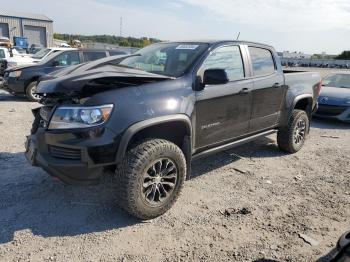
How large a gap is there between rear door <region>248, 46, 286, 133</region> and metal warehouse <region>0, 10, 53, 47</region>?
51033 mm

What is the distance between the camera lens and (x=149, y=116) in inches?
134

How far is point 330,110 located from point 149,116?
703 cm

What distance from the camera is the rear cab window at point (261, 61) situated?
4.93 metres

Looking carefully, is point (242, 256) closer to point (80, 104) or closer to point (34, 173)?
point (80, 104)

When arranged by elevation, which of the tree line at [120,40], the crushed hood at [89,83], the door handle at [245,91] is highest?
the crushed hood at [89,83]

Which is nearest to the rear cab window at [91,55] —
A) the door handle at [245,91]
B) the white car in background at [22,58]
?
the white car in background at [22,58]

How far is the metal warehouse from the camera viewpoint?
1937 inches

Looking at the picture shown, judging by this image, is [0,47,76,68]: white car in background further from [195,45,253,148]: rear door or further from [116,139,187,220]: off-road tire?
[116,139,187,220]: off-road tire

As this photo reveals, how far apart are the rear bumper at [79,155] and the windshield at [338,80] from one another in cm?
895

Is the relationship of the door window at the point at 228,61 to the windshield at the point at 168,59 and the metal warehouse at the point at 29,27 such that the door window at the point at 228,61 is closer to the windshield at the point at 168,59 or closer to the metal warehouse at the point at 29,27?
the windshield at the point at 168,59

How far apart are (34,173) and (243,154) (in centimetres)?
339

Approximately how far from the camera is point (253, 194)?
4402mm

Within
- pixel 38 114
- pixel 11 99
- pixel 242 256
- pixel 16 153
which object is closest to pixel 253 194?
pixel 242 256

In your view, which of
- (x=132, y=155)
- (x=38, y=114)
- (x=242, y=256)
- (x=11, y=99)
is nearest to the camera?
(x=242, y=256)
